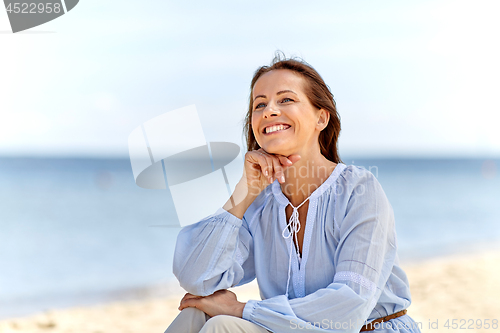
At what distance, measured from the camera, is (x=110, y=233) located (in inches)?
467

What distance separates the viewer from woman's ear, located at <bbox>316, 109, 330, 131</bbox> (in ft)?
8.36

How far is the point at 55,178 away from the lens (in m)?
24.1

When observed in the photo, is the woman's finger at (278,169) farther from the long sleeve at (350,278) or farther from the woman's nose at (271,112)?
the long sleeve at (350,278)

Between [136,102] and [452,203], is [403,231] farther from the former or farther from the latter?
[136,102]

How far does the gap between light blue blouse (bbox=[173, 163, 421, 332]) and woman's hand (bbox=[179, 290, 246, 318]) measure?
4 centimetres

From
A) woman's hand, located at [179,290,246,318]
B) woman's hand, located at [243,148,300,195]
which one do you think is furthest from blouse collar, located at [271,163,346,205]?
woman's hand, located at [179,290,246,318]

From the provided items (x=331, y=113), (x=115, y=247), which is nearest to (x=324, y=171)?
(x=331, y=113)

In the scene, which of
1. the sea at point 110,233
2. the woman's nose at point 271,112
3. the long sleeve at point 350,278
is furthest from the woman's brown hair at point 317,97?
the sea at point 110,233

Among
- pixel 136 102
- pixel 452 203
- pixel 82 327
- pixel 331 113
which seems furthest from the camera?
pixel 136 102

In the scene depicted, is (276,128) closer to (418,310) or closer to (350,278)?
(350,278)

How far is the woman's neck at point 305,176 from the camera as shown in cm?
242

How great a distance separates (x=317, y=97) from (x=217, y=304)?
1.20 meters

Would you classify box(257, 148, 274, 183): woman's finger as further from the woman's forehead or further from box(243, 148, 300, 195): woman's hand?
the woman's forehead

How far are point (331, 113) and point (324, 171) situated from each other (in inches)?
14.4
